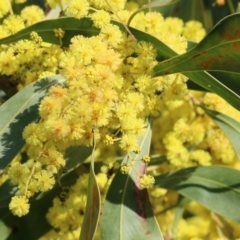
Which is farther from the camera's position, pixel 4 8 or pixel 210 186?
pixel 210 186

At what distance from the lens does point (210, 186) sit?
1699mm

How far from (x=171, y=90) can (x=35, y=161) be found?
0.39 meters

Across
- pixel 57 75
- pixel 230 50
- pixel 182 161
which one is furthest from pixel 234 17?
pixel 182 161

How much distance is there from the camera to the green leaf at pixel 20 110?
1475mm

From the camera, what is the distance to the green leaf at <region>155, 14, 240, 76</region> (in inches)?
52.0

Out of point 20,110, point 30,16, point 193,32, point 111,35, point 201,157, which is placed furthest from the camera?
point 193,32

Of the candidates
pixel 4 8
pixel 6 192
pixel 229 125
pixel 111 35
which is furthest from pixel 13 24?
pixel 229 125

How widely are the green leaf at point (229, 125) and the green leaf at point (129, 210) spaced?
223mm

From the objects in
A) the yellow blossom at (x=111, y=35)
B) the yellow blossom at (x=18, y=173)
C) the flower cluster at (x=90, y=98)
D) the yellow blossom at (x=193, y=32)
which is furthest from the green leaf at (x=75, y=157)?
the yellow blossom at (x=193, y=32)

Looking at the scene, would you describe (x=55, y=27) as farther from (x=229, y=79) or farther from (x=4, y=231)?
(x=4, y=231)

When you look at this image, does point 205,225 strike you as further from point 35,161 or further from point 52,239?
point 35,161

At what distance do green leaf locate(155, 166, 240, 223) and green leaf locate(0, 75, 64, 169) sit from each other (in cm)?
44

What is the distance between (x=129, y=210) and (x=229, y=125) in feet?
1.23

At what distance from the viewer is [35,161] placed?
1376mm
